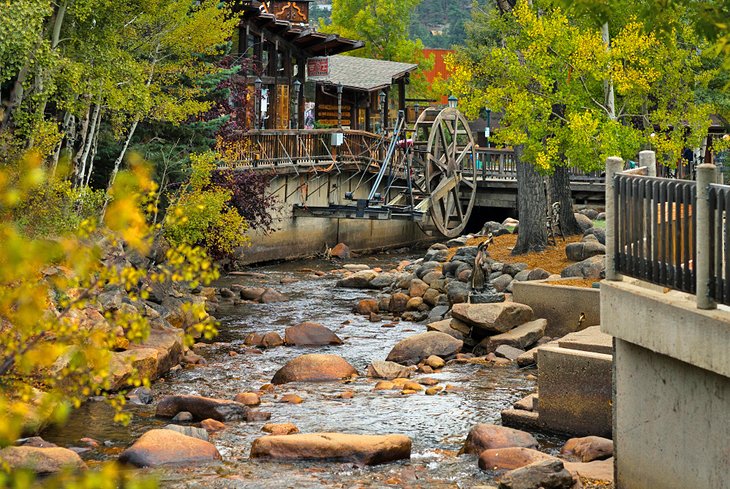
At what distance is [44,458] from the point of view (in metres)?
12.4

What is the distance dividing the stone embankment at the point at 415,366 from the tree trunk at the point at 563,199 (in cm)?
51

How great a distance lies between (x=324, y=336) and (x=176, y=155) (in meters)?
6.97

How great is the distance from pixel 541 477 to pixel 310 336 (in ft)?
32.0

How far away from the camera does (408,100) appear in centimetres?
5569

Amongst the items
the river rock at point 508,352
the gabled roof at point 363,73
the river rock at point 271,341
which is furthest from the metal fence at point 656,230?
the gabled roof at point 363,73

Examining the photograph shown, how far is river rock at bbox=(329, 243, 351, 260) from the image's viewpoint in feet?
119

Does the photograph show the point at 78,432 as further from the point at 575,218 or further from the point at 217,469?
the point at 575,218

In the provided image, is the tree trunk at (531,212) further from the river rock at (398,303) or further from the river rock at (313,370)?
the river rock at (313,370)

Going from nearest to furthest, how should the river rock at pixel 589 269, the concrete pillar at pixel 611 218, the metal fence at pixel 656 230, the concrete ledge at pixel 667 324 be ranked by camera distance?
the concrete ledge at pixel 667 324 < the metal fence at pixel 656 230 < the concrete pillar at pixel 611 218 < the river rock at pixel 589 269

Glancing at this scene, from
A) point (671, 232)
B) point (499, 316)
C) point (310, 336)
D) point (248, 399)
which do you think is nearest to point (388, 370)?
point (499, 316)

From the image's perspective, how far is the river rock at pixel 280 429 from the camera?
46.3 feet

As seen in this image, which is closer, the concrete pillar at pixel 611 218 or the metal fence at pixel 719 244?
the metal fence at pixel 719 244

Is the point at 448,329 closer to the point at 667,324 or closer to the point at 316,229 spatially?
the point at 667,324

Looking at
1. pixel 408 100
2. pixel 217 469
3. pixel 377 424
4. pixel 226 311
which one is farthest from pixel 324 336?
pixel 408 100
